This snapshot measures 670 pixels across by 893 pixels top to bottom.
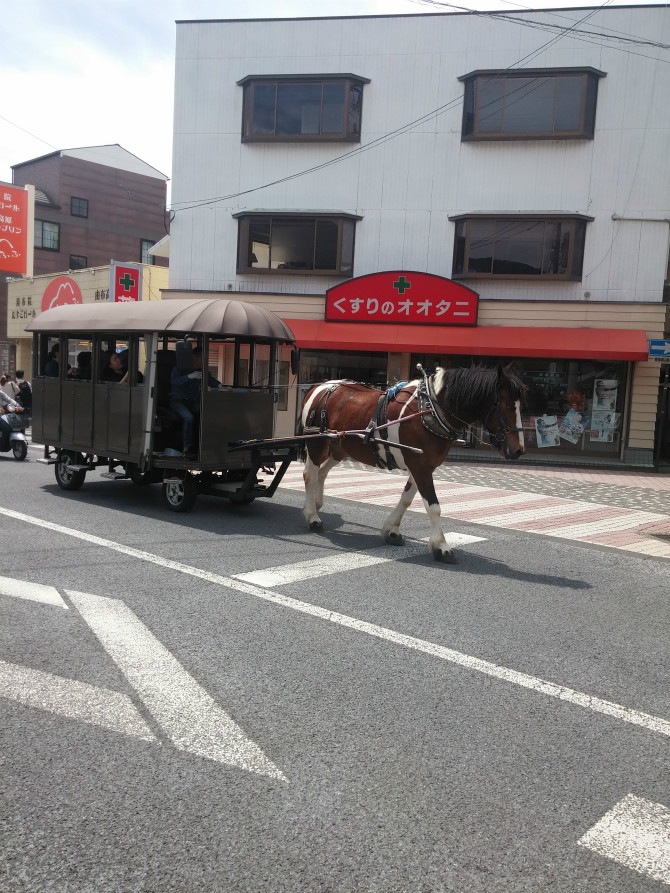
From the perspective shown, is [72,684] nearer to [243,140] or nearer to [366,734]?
[366,734]

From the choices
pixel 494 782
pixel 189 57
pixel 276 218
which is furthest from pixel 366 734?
pixel 189 57

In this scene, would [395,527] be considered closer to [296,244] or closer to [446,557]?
[446,557]

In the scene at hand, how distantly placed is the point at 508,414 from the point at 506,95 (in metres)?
14.1

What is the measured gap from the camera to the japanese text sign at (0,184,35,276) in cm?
2217

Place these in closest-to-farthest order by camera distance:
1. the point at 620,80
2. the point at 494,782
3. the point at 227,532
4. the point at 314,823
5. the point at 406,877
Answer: the point at 406,877 → the point at 314,823 → the point at 494,782 → the point at 227,532 → the point at 620,80

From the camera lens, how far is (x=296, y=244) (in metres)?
19.8

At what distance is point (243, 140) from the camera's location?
19922mm

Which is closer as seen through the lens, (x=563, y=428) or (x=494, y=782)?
(x=494, y=782)

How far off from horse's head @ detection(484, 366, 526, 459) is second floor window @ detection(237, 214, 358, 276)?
12776 millimetres

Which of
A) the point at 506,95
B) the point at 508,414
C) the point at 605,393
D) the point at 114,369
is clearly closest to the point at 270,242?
the point at 506,95

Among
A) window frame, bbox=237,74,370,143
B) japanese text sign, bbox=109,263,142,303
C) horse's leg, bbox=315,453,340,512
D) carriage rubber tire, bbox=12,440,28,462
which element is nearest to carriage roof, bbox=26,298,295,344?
horse's leg, bbox=315,453,340,512

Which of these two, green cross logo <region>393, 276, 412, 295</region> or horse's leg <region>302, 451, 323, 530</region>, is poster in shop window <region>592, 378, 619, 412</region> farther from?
horse's leg <region>302, 451, 323, 530</region>

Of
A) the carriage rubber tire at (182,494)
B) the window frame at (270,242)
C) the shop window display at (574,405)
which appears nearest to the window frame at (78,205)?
the window frame at (270,242)

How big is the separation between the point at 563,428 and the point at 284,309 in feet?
26.3
